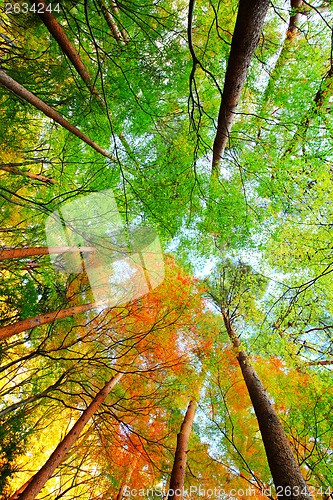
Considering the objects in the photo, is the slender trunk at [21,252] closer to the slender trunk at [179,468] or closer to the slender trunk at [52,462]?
the slender trunk at [52,462]

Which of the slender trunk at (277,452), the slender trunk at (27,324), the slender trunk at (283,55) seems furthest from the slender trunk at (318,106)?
the slender trunk at (27,324)

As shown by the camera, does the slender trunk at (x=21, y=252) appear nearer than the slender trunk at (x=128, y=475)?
Yes

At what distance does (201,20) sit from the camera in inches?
164

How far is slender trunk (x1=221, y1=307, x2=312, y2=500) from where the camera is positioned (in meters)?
2.58

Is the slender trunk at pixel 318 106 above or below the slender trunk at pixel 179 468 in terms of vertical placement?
above

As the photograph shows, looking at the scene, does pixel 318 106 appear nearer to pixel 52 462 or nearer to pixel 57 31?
pixel 57 31

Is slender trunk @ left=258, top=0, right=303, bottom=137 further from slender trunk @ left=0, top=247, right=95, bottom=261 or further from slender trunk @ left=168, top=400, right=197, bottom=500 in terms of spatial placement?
slender trunk @ left=168, top=400, right=197, bottom=500

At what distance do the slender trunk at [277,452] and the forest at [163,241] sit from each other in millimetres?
21

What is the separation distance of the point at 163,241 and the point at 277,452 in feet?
12.8

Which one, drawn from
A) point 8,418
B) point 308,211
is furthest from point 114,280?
point 308,211

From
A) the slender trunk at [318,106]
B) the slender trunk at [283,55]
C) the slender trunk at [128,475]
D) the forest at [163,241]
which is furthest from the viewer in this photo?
the slender trunk at [128,475]

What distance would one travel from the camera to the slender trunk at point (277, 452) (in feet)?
8.47

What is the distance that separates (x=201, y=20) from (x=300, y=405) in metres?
7.90

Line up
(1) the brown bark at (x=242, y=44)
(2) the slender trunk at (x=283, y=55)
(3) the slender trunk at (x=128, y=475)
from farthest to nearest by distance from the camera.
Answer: (3) the slender trunk at (x=128, y=475)
(2) the slender trunk at (x=283, y=55)
(1) the brown bark at (x=242, y=44)
